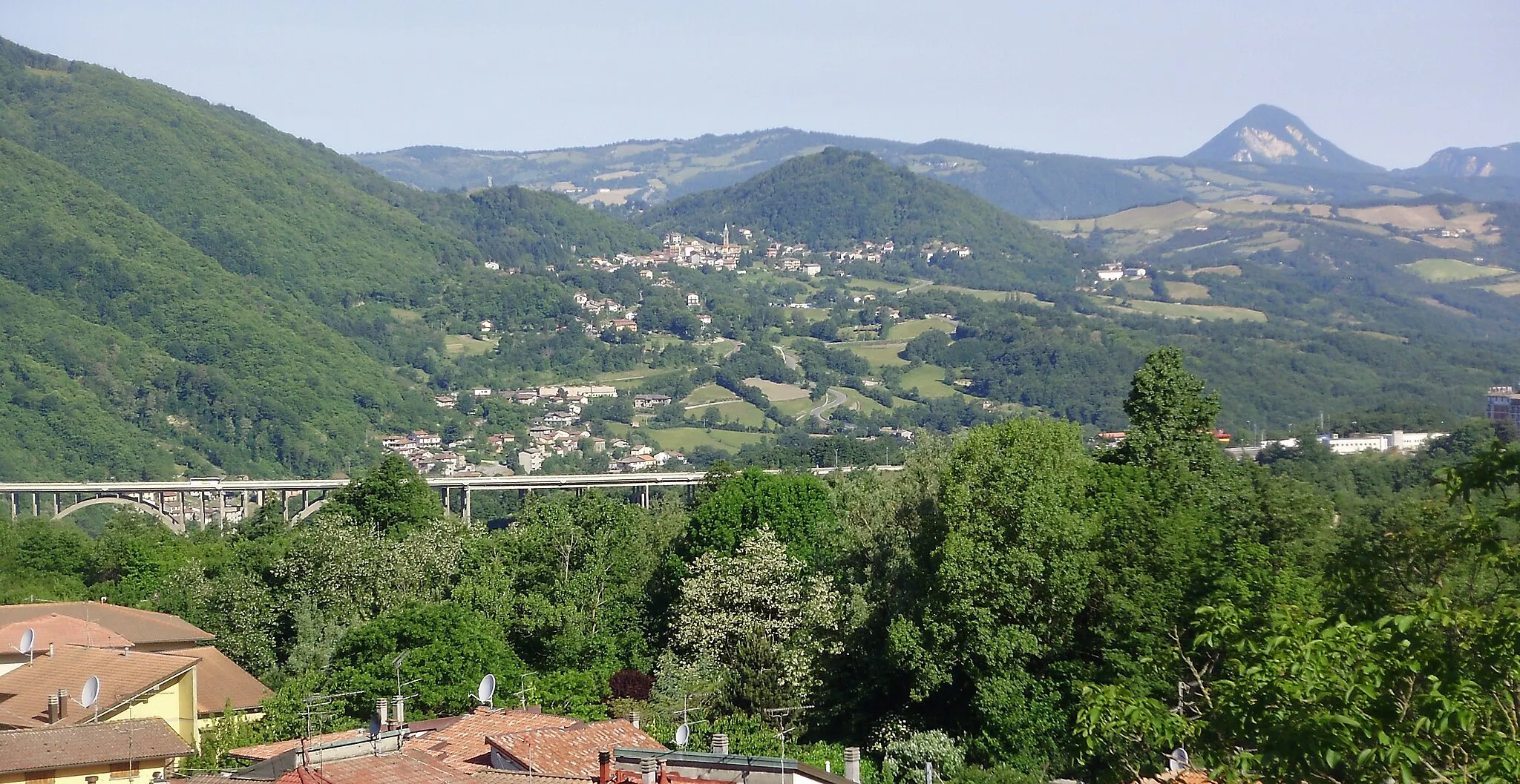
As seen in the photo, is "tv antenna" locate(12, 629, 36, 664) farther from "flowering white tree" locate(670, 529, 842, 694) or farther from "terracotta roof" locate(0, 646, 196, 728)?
"flowering white tree" locate(670, 529, 842, 694)

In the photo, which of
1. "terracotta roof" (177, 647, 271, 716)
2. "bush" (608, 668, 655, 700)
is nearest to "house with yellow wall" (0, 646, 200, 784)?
"terracotta roof" (177, 647, 271, 716)

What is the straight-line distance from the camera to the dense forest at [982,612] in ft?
43.2

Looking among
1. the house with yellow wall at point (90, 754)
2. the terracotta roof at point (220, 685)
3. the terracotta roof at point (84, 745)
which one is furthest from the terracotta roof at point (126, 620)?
the house with yellow wall at point (90, 754)

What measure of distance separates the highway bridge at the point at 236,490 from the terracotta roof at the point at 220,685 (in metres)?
80.2

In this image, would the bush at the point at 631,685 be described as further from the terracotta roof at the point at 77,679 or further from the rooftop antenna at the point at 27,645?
the rooftop antenna at the point at 27,645

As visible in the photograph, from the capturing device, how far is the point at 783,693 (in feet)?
127

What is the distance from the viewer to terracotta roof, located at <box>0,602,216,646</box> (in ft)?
132

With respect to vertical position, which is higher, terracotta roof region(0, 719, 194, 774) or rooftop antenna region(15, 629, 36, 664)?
terracotta roof region(0, 719, 194, 774)

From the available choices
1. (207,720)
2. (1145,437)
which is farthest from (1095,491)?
(207,720)

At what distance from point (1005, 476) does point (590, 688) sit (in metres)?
9.89

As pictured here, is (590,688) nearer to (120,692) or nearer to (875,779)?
(875,779)

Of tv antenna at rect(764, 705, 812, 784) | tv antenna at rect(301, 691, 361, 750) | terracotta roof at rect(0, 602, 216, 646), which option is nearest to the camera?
tv antenna at rect(301, 691, 361, 750)

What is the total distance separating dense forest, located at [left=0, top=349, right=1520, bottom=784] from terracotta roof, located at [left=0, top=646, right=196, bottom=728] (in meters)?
1.71

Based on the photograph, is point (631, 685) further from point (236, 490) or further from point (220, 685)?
point (236, 490)
